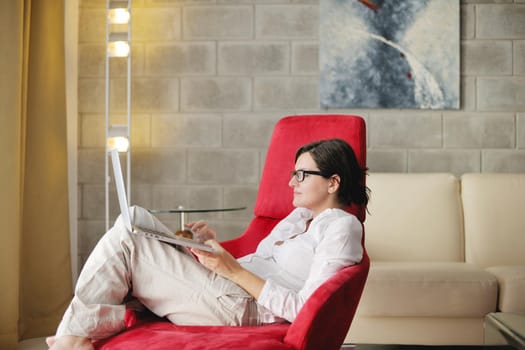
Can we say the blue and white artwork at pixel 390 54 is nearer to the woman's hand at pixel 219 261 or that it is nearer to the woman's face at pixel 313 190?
the woman's face at pixel 313 190

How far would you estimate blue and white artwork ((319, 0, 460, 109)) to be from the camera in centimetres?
335

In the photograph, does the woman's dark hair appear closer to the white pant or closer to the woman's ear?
the woman's ear

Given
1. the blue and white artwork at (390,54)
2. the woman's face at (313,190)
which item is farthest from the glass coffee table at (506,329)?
the blue and white artwork at (390,54)

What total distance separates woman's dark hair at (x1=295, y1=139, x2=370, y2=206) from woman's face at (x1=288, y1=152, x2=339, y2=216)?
0.7 inches

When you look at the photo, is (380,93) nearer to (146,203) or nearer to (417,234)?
(417,234)

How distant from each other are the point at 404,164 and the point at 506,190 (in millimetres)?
550

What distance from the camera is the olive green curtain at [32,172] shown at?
103 inches

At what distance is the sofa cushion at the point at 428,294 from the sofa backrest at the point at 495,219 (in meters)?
0.47

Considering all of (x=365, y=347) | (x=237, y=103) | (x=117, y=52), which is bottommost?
(x=365, y=347)

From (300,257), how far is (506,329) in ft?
2.00

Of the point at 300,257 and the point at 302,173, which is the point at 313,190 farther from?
the point at 300,257

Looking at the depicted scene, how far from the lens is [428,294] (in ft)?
8.37

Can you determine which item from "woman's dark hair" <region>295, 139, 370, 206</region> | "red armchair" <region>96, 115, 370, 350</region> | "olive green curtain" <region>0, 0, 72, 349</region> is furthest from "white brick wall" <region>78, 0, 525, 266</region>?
"red armchair" <region>96, 115, 370, 350</region>

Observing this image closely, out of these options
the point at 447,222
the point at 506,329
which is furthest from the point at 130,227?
the point at 447,222
